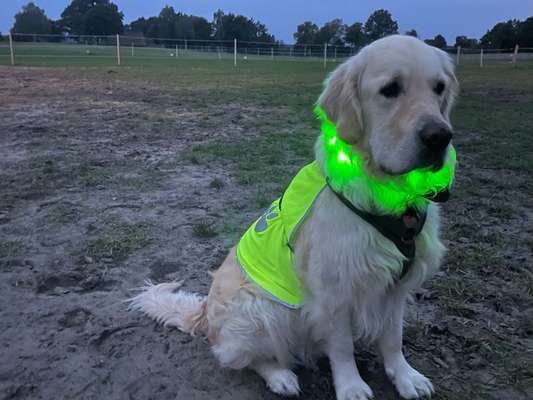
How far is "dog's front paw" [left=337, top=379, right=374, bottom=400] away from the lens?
8.06ft

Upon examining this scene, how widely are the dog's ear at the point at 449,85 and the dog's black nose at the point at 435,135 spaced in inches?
14.9

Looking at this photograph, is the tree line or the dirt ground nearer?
the dirt ground

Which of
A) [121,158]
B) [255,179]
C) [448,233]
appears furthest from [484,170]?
[121,158]

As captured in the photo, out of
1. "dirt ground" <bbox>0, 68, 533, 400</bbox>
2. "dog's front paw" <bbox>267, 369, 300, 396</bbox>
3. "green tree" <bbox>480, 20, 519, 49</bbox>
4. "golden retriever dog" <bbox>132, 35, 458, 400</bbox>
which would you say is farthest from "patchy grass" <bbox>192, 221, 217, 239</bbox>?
Result: "green tree" <bbox>480, 20, 519, 49</bbox>

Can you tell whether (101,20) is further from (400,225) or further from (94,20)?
(400,225)

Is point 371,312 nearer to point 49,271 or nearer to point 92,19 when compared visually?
point 49,271

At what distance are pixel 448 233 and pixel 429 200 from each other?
2139 millimetres

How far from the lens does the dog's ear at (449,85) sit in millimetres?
2457

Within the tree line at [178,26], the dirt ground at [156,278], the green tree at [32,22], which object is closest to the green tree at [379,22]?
the tree line at [178,26]

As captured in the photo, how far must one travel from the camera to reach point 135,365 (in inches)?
108

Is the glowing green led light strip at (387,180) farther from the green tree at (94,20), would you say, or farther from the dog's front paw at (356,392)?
the green tree at (94,20)

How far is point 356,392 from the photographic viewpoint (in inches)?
96.9

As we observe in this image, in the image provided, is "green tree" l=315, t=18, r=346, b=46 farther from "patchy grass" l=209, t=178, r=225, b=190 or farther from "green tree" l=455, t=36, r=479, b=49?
"patchy grass" l=209, t=178, r=225, b=190

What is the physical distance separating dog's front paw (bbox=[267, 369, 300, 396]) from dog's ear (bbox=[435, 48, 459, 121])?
1540 millimetres
